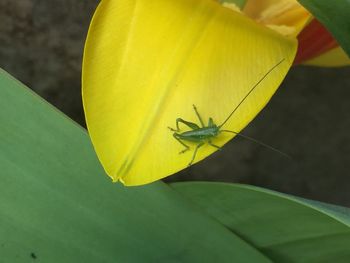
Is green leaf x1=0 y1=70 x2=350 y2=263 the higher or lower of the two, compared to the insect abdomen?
lower

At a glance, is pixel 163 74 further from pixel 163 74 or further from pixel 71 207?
pixel 71 207

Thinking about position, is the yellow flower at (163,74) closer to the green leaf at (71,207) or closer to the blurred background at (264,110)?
the green leaf at (71,207)

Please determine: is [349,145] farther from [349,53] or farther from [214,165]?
[349,53]

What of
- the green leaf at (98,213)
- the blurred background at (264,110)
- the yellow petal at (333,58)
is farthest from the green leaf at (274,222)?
the blurred background at (264,110)

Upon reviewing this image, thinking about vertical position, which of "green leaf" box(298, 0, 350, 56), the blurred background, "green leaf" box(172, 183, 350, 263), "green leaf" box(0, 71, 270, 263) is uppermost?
the blurred background

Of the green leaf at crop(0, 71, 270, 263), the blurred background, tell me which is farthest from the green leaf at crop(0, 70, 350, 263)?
the blurred background

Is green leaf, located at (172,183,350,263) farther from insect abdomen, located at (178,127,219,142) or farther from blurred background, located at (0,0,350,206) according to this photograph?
blurred background, located at (0,0,350,206)
